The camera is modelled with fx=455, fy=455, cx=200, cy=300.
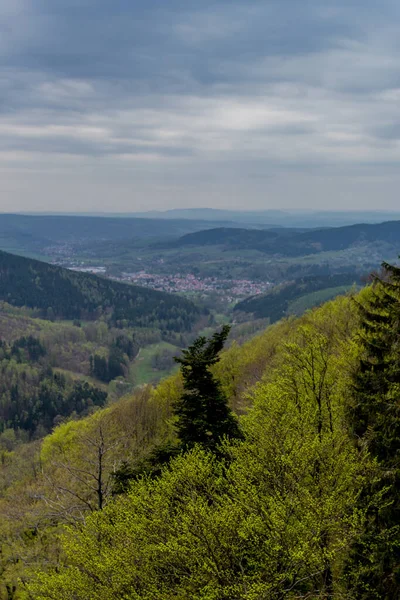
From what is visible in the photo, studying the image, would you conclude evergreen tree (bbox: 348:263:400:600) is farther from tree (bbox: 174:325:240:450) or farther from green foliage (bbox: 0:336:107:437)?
green foliage (bbox: 0:336:107:437)

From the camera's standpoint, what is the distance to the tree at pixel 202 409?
87.4 feet

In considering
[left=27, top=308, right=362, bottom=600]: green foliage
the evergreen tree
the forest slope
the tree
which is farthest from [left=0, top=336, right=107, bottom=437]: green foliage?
the evergreen tree

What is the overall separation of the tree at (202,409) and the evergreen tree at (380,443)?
7586mm

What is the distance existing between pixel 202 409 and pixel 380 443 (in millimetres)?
10427

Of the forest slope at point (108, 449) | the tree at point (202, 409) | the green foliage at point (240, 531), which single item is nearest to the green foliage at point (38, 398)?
the forest slope at point (108, 449)

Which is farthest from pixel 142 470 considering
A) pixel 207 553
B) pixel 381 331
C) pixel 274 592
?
pixel 381 331

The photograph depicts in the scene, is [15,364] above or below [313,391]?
below

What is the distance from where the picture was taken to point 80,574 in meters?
18.2

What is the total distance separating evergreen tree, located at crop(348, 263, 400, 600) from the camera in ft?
59.8

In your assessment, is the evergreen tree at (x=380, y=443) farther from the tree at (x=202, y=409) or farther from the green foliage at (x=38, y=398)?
the green foliage at (x=38, y=398)

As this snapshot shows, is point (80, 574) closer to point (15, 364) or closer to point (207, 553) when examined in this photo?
point (207, 553)

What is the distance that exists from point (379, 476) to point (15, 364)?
195488 millimetres

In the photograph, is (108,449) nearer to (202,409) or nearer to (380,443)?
(202,409)

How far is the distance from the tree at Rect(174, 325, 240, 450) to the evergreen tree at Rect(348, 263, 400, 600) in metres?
7.59
